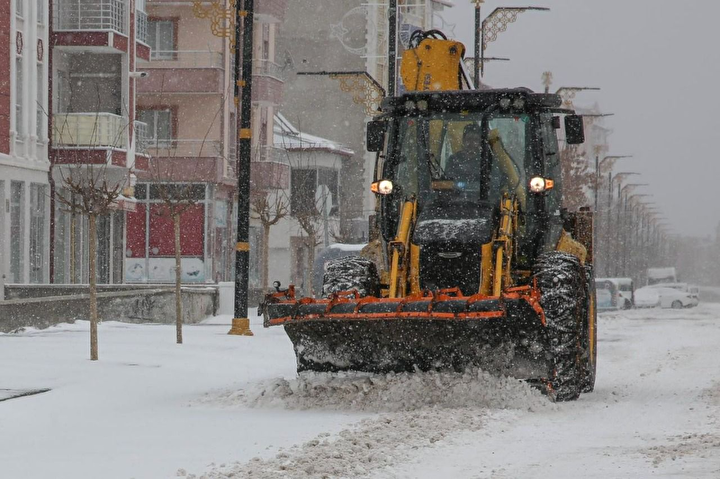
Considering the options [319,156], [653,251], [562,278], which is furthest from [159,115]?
[653,251]

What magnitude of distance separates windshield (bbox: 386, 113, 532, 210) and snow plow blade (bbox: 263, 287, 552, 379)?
5.88 feet

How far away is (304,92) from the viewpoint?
68.6 m

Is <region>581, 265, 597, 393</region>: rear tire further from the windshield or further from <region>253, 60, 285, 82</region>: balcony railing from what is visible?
<region>253, 60, 285, 82</region>: balcony railing

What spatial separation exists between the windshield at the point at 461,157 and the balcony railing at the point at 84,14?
22.3 m

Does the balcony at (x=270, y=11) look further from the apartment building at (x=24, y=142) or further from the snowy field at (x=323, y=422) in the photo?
the snowy field at (x=323, y=422)

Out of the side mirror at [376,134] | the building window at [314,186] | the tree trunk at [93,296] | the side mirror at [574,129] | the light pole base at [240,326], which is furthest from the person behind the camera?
the building window at [314,186]

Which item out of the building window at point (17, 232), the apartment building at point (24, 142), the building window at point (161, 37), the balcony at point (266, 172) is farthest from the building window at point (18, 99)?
the building window at point (161, 37)

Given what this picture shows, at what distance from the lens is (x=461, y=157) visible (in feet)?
44.7

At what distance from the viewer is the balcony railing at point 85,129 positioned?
33625 mm

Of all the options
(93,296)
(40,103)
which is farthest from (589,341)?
(40,103)

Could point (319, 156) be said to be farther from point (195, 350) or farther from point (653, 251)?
point (653, 251)

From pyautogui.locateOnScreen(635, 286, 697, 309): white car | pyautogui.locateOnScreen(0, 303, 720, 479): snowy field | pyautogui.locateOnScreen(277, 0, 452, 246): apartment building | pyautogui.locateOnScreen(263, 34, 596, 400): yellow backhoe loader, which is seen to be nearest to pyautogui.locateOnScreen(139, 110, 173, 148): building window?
pyautogui.locateOnScreen(277, 0, 452, 246): apartment building

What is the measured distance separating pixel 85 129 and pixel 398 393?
23377 millimetres

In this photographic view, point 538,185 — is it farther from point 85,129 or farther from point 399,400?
point 85,129
